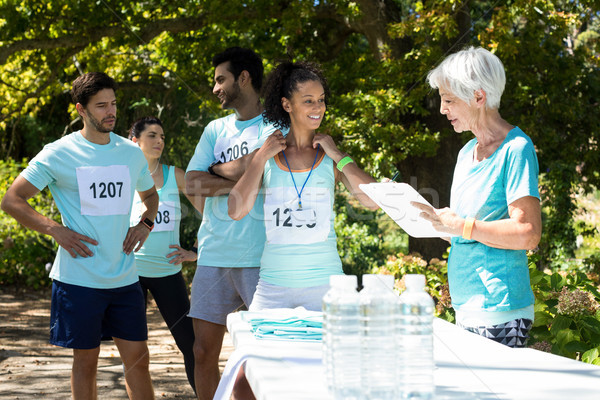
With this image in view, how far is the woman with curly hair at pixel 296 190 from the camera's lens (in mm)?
2936

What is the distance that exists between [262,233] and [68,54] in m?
6.27

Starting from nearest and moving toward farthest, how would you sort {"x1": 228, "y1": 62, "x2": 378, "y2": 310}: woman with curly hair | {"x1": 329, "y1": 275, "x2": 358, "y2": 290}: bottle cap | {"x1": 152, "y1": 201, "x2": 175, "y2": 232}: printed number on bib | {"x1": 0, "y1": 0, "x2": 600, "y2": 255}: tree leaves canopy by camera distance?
{"x1": 329, "y1": 275, "x2": 358, "y2": 290}: bottle cap < {"x1": 228, "y1": 62, "x2": 378, "y2": 310}: woman with curly hair < {"x1": 152, "y1": 201, "x2": 175, "y2": 232}: printed number on bib < {"x1": 0, "y1": 0, "x2": 600, "y2": 255}: tree leaves canopy

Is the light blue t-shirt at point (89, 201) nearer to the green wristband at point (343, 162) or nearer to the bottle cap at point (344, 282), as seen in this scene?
the green wristband at point (343, 162)

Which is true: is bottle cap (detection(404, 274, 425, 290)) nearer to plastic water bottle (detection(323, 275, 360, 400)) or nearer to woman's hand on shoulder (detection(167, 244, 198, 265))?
plastic water bottle (detection(323, 275, 360, 400))

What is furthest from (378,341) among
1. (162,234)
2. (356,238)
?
(356,238)

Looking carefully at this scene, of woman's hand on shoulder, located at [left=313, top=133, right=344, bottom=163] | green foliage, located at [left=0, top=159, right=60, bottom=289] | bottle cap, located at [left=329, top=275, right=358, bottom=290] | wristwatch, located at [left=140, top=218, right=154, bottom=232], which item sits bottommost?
green foliage, located at [left=0, top=159, right=60, bottom=289]

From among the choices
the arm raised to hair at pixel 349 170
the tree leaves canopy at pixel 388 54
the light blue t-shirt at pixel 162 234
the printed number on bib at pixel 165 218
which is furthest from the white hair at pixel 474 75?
the tree leaves canopy at pixel 388 54

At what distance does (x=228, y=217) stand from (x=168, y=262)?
1023mm

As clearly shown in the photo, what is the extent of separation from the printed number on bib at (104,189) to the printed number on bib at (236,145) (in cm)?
54

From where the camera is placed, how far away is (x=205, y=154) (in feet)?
12.6

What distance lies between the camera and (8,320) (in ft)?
29.1

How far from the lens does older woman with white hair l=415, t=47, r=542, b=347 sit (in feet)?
7.87

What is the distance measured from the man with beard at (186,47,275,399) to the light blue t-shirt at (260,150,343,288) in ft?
1.86

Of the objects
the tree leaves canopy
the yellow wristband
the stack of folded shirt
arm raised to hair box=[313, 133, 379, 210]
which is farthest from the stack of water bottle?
the tree leaves canopy
